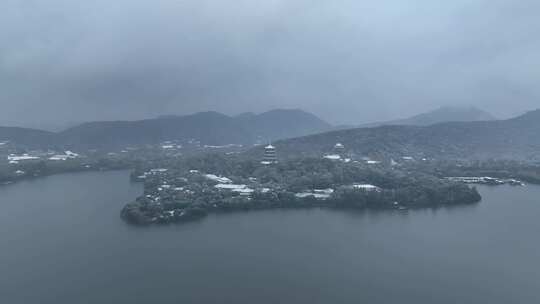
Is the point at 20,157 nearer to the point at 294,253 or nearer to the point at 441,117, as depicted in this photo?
the point at 294,253

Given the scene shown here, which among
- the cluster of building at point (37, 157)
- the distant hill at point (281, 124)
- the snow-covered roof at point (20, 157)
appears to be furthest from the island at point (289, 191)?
the distant hill at point (281, 124)

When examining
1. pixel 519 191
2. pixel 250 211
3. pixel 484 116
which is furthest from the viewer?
pixel 484 116

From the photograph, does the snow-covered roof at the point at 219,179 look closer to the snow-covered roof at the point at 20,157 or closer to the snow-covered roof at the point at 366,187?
the snow-covered roof at the point at 366,187

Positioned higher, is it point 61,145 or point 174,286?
point 61,145

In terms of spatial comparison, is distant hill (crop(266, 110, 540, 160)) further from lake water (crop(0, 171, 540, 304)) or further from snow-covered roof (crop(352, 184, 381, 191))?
lake water (crop(0, 171, 540, 304))

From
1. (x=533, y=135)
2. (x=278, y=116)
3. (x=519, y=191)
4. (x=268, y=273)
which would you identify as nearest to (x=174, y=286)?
(x=268, y=273)

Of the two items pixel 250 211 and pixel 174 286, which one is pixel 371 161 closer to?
pixel 250 211
